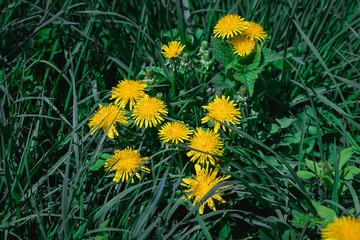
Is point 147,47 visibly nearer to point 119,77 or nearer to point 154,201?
point 119,77

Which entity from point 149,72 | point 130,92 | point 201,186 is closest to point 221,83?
point 149,72

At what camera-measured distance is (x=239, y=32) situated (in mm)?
1602

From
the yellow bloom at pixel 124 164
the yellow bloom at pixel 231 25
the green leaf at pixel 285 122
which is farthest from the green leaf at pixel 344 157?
the yellow bloom at pixel 124 164

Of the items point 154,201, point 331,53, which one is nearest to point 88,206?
point 154,201

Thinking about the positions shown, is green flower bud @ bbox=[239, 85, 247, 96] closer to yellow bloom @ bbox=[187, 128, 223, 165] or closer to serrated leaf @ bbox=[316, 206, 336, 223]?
yellow bloom @ bbox=[187, 128, 223, 165]

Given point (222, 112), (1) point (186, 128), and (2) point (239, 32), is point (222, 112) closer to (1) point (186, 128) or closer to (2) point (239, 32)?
(1) point (186, 128)

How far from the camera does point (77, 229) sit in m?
1.39

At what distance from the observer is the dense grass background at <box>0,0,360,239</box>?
1.34 metres

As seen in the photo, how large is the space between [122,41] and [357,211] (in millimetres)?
1553

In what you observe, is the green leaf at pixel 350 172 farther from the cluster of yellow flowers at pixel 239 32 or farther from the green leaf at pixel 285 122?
the cluster of yellow flowers at pixel 239 32

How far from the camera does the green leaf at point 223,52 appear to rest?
5.49 feet

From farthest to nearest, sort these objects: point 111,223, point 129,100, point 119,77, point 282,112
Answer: point 119,77
point 282,112
point 129,100
point 111,223

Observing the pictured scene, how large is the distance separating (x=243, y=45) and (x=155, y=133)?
2.09ft

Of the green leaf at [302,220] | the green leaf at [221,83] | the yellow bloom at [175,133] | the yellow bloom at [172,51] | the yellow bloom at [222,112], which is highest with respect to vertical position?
the yellow bloom at [172,51]
